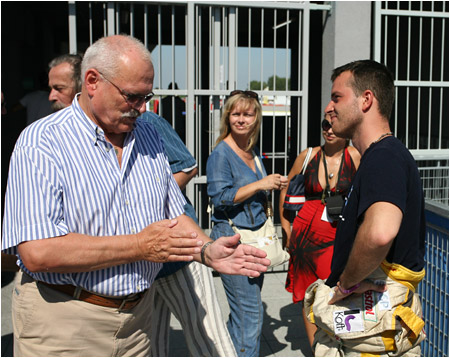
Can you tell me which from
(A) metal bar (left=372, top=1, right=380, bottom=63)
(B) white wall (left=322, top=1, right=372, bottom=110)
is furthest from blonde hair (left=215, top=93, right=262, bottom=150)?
(A) metal bar (left=372, top=1, right=380, bottom=63)

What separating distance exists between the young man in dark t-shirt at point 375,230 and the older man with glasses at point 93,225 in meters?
0.48

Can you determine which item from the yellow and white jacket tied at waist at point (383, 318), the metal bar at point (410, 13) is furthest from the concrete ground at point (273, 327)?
A: the metal bar at point (410, 13)

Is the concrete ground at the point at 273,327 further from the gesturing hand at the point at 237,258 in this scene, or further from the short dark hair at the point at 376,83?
the short dark hair at the point at 376,83

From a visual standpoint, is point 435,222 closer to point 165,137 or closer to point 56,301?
point 165,137

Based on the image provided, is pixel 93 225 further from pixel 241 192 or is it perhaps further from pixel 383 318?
pixel 241 192

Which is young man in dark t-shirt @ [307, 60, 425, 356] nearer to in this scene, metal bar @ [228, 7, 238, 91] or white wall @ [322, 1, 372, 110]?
metal bar @ [228, 7, 238, 91]

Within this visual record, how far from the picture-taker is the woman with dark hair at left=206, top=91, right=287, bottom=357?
3.65 meters

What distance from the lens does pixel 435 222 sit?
3.31 m

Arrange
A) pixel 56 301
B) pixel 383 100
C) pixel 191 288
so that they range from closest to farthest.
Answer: pixel 56 301, pixel 383 100, pixel 191 288

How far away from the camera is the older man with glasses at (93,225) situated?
6.36ft

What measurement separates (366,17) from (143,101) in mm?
4280

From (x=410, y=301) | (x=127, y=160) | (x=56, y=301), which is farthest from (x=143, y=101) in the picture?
(x=410, y=301)

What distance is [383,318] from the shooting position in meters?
2.31

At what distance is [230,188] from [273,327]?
1.74 m
